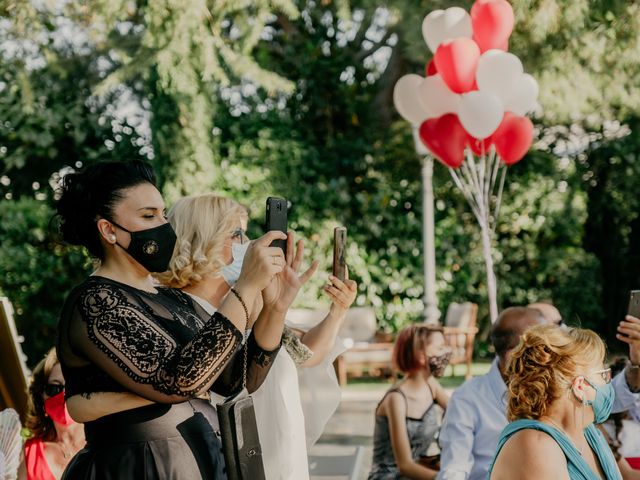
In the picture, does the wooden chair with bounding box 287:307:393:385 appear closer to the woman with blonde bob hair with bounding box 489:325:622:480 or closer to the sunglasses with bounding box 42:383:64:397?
the sunglasses with bounding box 42:383:64:397

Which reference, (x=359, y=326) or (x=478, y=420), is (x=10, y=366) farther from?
(x=359, y=326)

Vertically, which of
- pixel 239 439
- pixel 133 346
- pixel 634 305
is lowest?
pixel 634 305

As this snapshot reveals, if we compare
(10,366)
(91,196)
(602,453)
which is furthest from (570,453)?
(10,366)

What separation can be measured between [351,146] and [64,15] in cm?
532

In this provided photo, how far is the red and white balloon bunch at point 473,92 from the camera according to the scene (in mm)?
7566

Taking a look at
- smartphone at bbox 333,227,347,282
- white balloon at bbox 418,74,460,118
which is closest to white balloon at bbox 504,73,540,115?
white balloon at bbox 418,74,460,118

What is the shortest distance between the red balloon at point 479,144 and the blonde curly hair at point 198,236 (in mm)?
5511

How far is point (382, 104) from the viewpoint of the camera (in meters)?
14.7

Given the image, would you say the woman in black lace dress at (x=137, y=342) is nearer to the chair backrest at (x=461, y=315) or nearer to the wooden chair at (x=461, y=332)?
the wooden chair at (x=461, y=332)

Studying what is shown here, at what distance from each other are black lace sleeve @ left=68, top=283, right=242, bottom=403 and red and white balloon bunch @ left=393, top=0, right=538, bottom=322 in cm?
587

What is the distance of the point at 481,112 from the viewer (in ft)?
24.8

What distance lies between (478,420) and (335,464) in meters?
0.73

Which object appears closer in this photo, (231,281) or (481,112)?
(231,281)

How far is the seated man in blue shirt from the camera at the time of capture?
3762 millimetres
